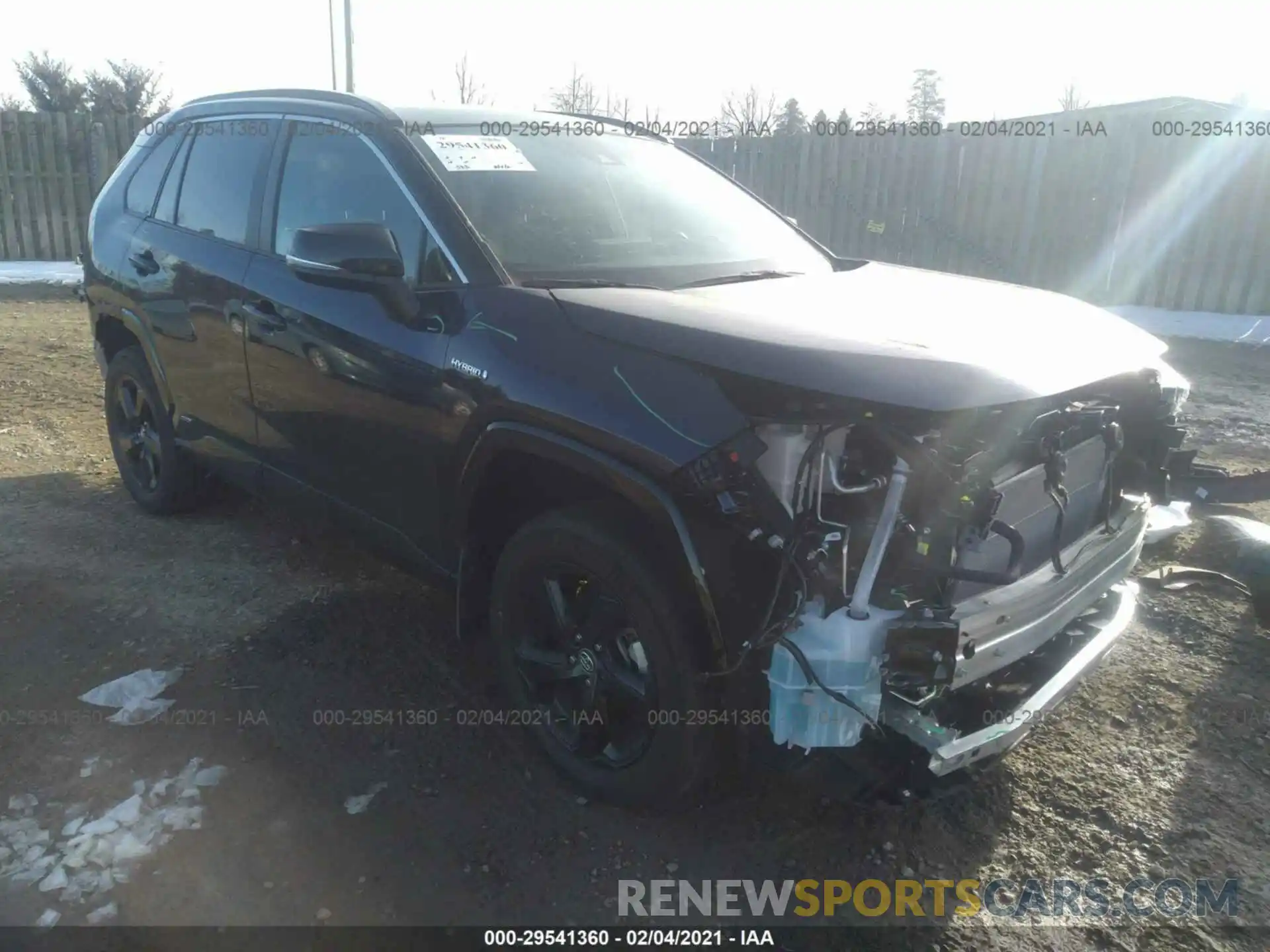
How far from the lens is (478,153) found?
3.31 metres

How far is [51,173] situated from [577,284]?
14339mm

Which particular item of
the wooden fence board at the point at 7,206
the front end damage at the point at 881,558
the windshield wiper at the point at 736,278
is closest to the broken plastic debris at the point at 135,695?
the front end damage at the point at 881,558

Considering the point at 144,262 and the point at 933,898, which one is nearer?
the point at 933,898

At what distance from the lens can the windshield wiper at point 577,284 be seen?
2850mm

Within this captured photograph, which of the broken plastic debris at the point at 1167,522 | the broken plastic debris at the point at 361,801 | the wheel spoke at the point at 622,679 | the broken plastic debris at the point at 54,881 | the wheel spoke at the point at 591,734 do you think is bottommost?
the broken plastic debris at the point at 54,881

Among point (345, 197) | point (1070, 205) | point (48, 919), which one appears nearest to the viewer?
point (48, 919)

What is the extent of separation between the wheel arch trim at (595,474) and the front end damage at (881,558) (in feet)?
0.23

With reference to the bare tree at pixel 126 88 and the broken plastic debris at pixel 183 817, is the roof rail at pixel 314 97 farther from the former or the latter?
the bare tree at pixel 126 88

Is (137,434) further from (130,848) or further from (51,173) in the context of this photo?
(51,173)

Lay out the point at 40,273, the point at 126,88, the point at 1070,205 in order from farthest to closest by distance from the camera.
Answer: the point at 126,88, the point at 40,273, the point at 1070,205

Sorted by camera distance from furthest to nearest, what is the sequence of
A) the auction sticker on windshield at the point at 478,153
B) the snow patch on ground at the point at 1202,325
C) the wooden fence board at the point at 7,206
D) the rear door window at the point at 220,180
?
1. the wooden fence board at the point at 7,206
2. the snow patch on ground at the point at 1202,325
3. the rear door window at the point at 220,180
4. the auction sticker on windshield at the point at 478,153

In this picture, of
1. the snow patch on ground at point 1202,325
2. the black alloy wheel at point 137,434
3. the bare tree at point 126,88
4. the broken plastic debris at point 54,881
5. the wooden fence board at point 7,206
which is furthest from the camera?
the bare tree at point 126,88

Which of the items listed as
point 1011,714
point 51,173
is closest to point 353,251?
point 1011,714

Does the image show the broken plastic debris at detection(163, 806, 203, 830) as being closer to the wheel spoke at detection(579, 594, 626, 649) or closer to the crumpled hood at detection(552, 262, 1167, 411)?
the wheel spoke at detection(579, 594, 626, 649)
